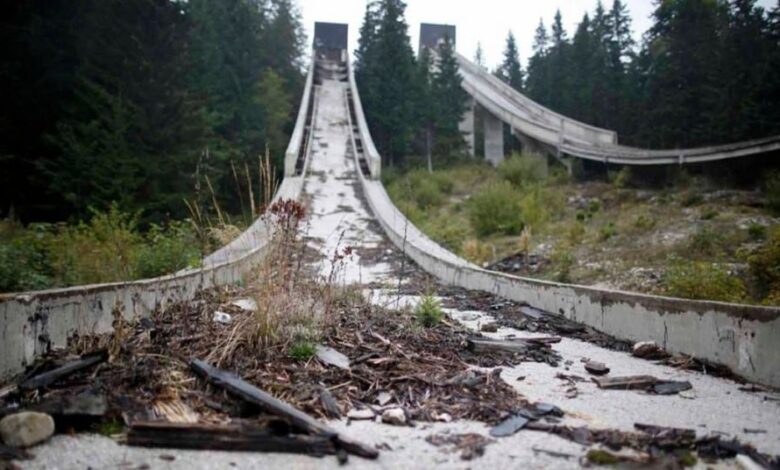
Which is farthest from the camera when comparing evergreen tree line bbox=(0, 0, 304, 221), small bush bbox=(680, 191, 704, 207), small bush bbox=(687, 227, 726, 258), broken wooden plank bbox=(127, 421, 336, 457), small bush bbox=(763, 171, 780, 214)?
small bush bbox=(680, 191, 704, 207)

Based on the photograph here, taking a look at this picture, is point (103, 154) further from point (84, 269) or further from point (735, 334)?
point (735, 334)

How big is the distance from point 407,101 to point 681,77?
12.6 m

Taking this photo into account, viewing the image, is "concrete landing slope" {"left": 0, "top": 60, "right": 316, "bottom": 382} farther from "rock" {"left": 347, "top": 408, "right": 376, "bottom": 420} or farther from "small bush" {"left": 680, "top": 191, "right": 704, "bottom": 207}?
"small bush" {"left": 680, "top": 191, "right": 704, "bottom": 207}

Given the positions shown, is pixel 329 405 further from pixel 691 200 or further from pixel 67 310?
pixel 691 200

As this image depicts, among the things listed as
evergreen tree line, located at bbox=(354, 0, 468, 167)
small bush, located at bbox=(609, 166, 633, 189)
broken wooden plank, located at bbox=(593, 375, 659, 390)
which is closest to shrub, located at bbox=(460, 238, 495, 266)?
broken wooden plank, located at bbox=(593, 375, 659, 390)

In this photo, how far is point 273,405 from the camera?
8.75ft

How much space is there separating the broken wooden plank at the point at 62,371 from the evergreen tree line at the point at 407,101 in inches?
1050

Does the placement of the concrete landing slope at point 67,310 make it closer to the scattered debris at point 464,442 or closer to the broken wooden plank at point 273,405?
the broken wooden plank at point 273,405

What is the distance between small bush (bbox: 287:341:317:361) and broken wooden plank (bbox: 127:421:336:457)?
39.5 inches

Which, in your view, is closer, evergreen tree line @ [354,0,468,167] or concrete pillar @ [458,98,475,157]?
evergreen tree line @ [354,0,468,167]

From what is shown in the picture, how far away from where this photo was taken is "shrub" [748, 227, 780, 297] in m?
7.82

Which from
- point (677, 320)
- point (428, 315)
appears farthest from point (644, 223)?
point (428, 315)

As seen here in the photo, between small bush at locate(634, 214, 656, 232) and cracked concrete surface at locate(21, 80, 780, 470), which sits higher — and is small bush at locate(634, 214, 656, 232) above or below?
above

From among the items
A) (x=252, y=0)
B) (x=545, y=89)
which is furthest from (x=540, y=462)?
(x=252, y=0)
